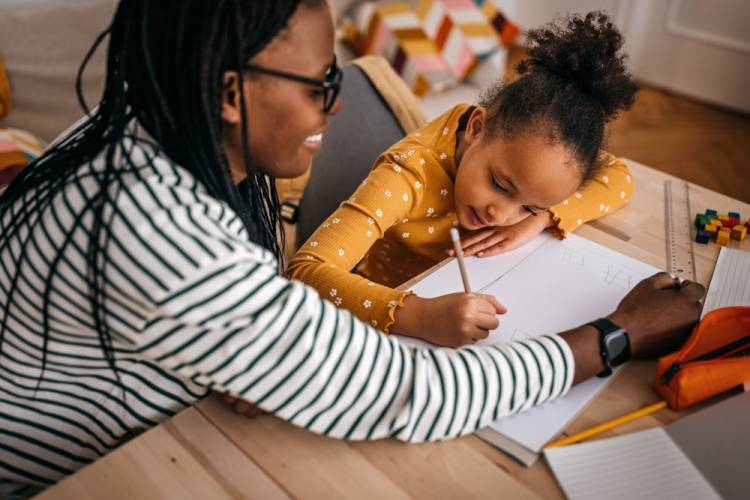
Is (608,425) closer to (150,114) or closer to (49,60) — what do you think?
(150,114)

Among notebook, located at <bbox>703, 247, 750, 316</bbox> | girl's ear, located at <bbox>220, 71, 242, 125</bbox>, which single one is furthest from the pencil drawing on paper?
girl's ear, located at <bbox>220, 71, 242, 125</bbox>

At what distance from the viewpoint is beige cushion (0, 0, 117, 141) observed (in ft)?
5.92

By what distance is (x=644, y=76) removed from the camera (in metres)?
3.64

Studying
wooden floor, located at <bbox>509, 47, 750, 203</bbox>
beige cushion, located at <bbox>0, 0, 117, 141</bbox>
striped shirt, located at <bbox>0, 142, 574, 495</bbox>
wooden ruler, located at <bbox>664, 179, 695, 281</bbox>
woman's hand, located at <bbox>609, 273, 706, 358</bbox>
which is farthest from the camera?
wooden floor, located at <bbox>509, 47, 750, 203</bbox>

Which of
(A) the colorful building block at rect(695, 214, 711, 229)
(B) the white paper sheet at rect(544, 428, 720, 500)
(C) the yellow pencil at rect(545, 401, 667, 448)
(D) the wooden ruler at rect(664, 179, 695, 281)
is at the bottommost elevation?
(B) the white paper sheet at rect(544, 428, 720, 500)

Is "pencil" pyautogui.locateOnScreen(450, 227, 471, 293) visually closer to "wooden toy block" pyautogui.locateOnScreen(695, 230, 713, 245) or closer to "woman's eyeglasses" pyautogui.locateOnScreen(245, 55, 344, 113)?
"woman's eyeglasses" pyautogui.locateOnScreen(245, 55, 344, 113)

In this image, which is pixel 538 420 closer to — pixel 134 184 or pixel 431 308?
pixel 431 308

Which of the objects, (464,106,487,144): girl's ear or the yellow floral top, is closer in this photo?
the yellow floral top

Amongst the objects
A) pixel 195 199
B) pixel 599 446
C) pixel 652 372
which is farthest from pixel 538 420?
pixel 195 199

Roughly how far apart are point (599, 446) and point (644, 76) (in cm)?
328

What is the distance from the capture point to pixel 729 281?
3.47 ft

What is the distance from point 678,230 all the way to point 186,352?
34.7 inches

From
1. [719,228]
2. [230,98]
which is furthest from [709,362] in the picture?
[230,98]

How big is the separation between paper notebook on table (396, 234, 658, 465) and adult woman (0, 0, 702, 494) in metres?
0.03
